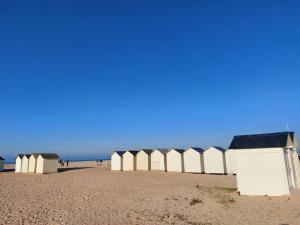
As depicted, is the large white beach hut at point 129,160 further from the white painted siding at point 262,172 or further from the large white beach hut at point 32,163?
the white painted siding at point 262,172

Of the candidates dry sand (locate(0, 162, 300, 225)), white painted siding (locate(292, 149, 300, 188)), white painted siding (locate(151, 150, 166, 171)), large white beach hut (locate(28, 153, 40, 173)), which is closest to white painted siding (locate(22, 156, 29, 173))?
large white beach hut (locate(28, 153, 40, 173))

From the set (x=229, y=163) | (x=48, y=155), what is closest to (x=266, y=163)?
(x=229, y=163)

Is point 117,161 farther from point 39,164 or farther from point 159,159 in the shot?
point 39,164

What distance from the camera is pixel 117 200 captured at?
1748cm

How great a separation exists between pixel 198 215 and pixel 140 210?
10.3 ft

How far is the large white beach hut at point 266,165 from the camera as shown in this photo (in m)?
18.9

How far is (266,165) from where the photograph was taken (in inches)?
762

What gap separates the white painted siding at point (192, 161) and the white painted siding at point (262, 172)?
20.6 meters

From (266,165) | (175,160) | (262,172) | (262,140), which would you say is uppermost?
(262,140)

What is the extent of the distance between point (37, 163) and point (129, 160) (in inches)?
615

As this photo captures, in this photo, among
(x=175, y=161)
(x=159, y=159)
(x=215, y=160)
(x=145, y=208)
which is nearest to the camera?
(x=145, y=208)

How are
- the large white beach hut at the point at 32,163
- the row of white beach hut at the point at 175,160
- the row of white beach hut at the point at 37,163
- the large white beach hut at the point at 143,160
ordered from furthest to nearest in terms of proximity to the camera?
the large white beach hut at the point at 143,160, the large white beach hut at the point at 32,163, the row of white beach hut at the point at 37,163, the row of white beach hut at the point at 175,160

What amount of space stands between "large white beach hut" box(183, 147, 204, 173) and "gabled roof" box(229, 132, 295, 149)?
19.3 metres

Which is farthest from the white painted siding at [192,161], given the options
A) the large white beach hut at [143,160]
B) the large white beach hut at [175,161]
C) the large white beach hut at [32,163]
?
the large white beach hut at [32,163]
